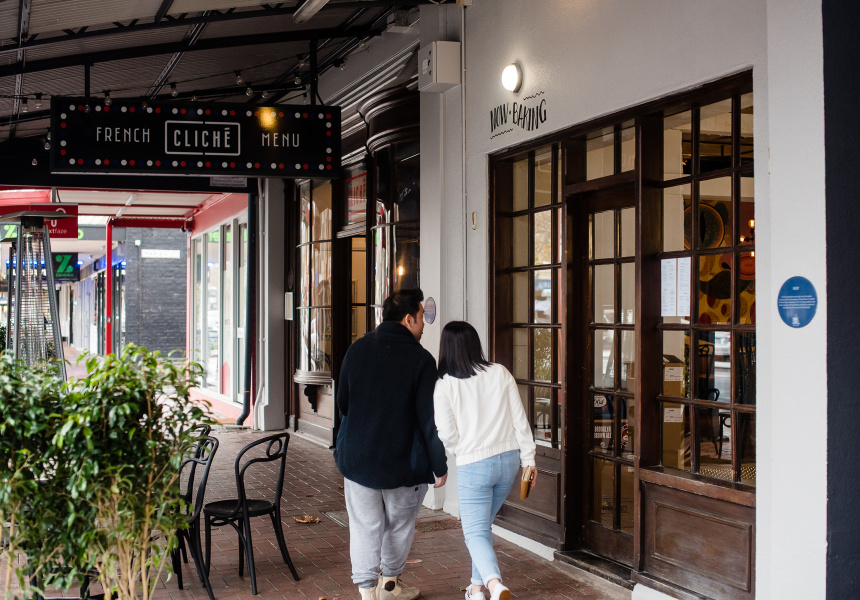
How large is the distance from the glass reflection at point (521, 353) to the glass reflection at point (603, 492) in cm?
97

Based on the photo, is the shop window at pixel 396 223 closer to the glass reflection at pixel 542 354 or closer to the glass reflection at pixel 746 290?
the glass reflection at pixel 542 354

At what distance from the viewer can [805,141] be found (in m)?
3.60

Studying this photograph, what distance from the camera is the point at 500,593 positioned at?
425cm

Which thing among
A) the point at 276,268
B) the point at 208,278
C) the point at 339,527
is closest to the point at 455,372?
the point at 339,527

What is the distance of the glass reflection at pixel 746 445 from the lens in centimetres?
435

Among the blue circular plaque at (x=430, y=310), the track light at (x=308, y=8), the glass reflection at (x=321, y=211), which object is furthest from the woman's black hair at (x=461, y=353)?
the glass reflection at (x=321, y=211)

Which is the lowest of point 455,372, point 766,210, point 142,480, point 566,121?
point 142,480

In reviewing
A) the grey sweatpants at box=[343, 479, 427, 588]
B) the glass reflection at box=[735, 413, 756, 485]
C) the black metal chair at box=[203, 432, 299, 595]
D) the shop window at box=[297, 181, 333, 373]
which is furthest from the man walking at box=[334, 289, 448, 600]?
the shop window at box=[297, 181, 333, 373]

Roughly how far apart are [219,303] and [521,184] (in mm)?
10211

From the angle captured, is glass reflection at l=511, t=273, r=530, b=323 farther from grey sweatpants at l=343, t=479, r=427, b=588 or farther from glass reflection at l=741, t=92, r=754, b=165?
glass reflection at l=741, t=92, r=754, b=165

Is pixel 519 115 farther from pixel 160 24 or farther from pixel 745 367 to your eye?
pixel 160 24

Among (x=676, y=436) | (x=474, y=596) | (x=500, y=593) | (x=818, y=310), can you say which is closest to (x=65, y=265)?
(x=474, y=596)

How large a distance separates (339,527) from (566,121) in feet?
11.3

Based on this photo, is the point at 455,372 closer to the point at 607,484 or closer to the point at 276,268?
the point at 607,484
